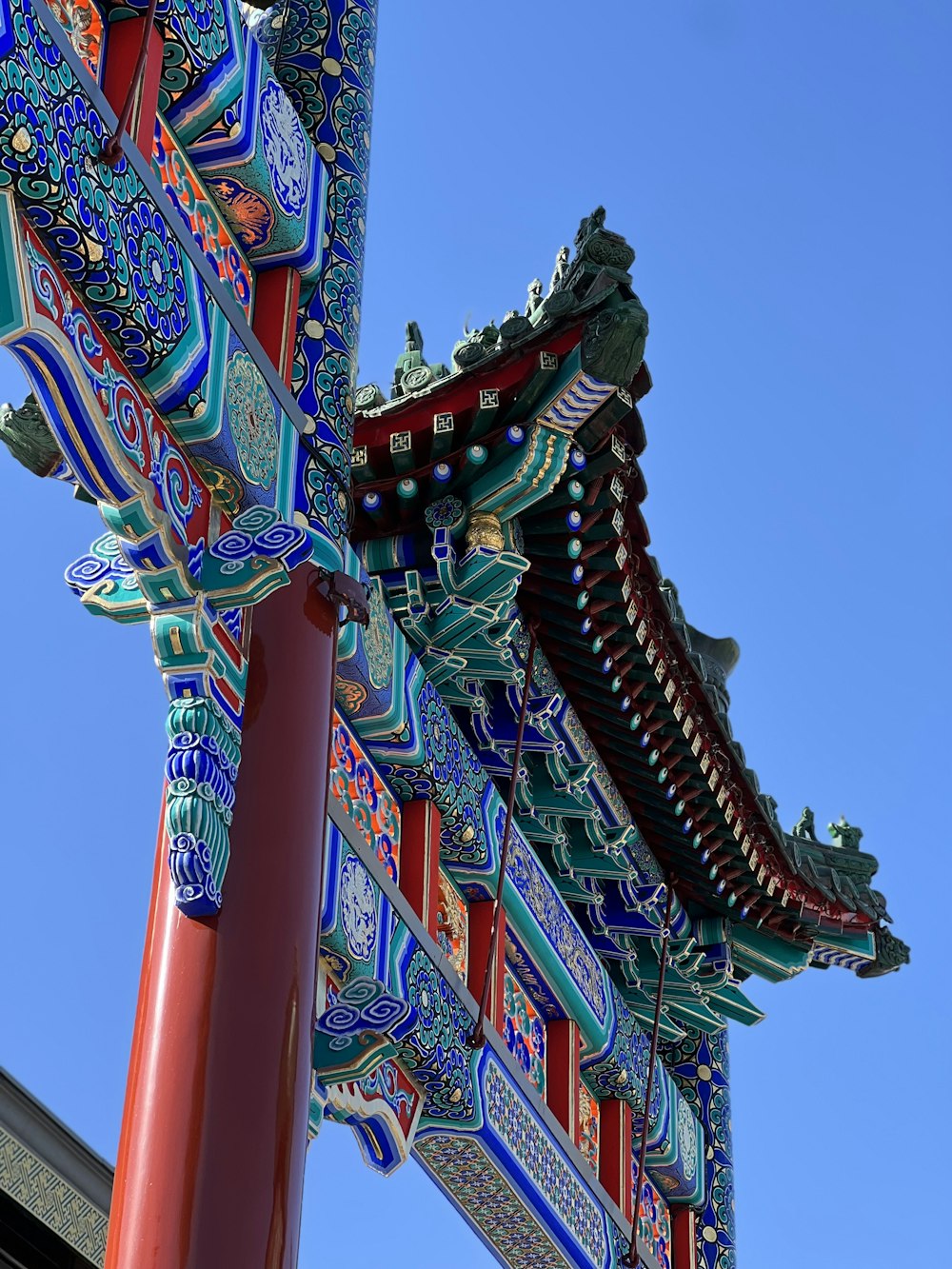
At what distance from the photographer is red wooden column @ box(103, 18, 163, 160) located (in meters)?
5.82

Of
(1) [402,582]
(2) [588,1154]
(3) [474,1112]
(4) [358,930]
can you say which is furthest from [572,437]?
(2) [588,1154]

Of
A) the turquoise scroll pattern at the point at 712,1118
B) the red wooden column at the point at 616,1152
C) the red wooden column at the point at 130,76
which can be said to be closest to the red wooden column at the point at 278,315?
the red wooden column at the point at 130,76

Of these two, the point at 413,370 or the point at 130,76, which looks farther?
the point at 413,370

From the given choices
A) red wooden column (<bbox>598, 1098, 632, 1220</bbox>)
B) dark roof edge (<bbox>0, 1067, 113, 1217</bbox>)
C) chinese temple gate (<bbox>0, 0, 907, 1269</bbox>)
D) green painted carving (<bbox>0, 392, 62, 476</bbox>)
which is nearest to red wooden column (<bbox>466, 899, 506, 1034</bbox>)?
chinese temple gate (<bbox>0, 0, 907, 1269</bbox>)

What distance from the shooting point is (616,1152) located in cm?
1062

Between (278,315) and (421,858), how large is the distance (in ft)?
8.34

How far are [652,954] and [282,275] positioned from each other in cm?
553

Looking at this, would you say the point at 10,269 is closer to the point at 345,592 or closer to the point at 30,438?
the point at 30,438

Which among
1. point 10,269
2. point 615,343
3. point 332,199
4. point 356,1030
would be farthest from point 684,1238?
point 10,269

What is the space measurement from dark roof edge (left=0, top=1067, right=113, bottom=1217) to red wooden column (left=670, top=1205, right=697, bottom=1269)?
3.76 m

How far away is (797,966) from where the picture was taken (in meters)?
11.8

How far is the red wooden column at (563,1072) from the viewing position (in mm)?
10008

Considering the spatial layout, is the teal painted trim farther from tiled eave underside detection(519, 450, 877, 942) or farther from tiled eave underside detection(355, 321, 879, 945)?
tiled eave underside detection(519, 450, 877, 942)

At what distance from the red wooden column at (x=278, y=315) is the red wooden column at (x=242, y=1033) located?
1.09 meters
